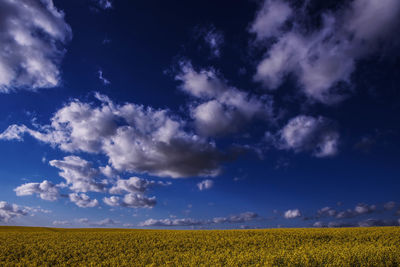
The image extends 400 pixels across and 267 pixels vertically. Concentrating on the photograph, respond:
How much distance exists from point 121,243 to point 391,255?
2000 cm

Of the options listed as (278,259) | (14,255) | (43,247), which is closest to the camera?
(278,259)

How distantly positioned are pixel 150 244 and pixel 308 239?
15.9 metres

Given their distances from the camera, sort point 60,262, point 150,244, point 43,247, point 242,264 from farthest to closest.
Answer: point 150,244, point 43,247, point 60,262, point 242,264

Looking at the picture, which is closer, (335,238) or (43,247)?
(43,247)

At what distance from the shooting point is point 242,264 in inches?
516

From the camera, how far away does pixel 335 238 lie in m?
26.3

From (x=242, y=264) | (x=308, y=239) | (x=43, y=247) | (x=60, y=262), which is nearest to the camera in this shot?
(x=242, y=264)

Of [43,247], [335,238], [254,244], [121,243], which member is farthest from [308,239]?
[43,247]

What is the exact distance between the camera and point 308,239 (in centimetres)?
2567

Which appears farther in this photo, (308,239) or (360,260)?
(308,239)

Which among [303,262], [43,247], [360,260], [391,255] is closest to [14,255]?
[43,247]

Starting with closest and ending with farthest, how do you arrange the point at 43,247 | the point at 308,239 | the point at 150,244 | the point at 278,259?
the point at 278,259 → the point at 43,247 → the point at 150,244 → the point at 308,239

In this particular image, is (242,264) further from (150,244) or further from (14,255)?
(14,255)

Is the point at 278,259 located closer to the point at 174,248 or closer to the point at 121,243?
the point at 174,248
